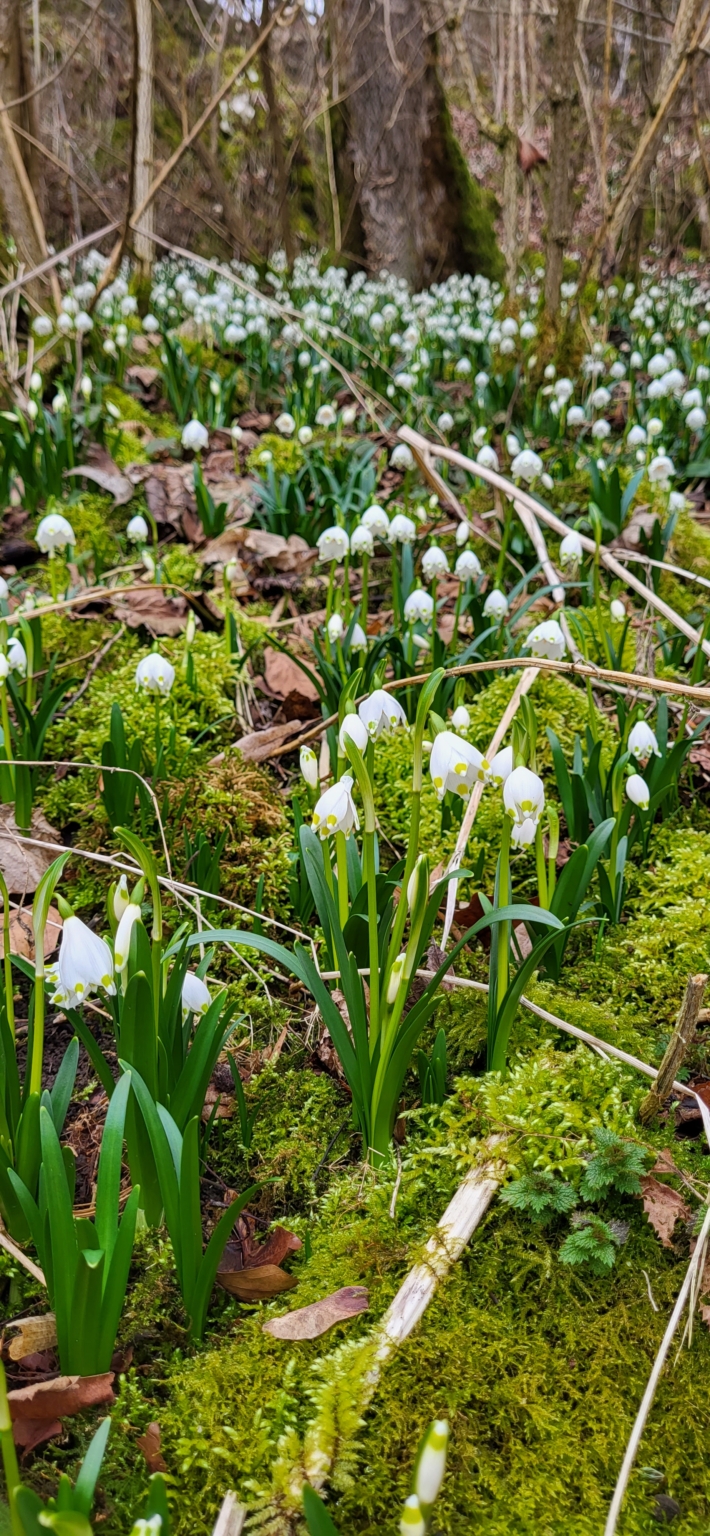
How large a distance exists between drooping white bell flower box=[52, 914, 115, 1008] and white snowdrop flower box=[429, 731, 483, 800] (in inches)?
20.2

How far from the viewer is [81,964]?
4.18 feet

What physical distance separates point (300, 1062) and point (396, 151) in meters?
10.8

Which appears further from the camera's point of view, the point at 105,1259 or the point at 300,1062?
the point at 300,1062

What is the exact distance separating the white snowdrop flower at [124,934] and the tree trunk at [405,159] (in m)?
10.6

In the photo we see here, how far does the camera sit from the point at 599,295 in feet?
31.2

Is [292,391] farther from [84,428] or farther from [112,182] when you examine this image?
[112,182]

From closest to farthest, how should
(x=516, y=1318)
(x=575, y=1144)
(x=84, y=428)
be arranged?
1. (x=516, y=1318)
2. (x=575, y=1144)
3. (x=84, y=428)

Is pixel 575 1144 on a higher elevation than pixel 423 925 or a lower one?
lower

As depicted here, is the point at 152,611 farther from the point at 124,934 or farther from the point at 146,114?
the point at 146,114

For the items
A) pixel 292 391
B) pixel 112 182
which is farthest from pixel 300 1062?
pixel 112 182

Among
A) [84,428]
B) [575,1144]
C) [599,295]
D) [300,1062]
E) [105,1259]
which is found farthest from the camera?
[599,295]

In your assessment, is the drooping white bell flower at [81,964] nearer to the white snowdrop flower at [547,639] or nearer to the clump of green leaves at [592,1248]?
the clump of green leaves at [592,1248]

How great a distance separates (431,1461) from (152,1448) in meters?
0.55

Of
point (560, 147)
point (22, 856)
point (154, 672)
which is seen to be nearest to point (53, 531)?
point (154, 672)
